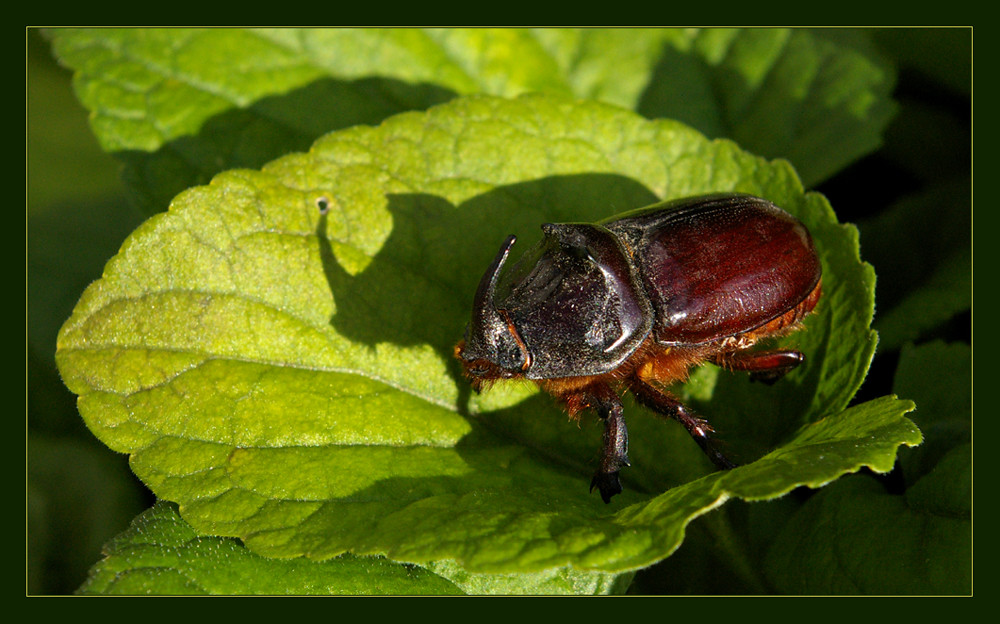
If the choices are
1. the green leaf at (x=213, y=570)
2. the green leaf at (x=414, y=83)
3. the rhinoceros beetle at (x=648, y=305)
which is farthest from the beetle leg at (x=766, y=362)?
the green leaf at (x=414, y=83)

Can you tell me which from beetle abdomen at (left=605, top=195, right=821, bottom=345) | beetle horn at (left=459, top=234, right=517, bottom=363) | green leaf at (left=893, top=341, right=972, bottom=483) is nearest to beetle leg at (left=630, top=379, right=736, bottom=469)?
beetle abdomen at (left=605, top=195, right=821, bottom=345)

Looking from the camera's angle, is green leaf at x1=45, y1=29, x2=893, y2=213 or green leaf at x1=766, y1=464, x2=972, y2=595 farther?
green leaf at x1=45, y1=29, x2=893, y2=213

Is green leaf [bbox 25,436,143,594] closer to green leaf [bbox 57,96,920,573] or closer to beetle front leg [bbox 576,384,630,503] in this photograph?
green leaf [bbox 57,96,920,573]

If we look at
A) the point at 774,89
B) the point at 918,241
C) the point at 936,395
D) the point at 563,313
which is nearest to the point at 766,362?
the point at 563,313

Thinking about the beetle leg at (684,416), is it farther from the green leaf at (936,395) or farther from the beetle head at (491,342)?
the green leaf at (936,395)

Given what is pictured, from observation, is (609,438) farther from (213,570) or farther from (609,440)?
(213,570)

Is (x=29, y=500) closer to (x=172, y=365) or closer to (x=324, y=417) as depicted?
(x=172, y=365)
